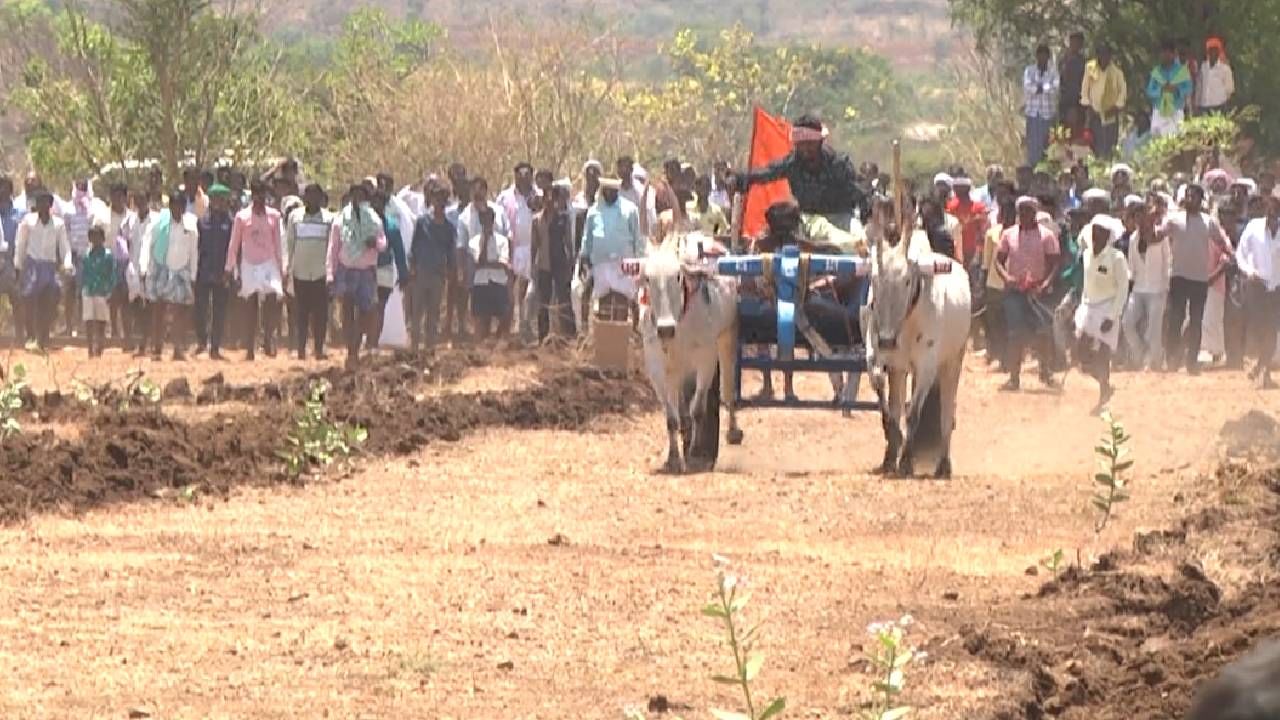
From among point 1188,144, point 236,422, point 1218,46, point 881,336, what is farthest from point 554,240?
point 881,336

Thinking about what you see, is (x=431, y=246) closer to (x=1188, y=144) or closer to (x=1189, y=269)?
(x=1189, y=269)

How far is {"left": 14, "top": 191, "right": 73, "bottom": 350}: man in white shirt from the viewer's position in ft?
82.5

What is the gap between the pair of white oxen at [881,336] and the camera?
1512 centimetres

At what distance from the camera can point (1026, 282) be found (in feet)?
72.2

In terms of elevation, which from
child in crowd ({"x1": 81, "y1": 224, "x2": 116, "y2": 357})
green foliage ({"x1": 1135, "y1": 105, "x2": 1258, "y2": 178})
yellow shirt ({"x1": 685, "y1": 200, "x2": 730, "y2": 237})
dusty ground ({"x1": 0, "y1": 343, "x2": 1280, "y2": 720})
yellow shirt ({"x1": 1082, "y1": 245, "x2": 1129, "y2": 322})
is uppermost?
green foliage ({"x1": 1135, "y1": 105, "x2": 1258, "y2": 178})

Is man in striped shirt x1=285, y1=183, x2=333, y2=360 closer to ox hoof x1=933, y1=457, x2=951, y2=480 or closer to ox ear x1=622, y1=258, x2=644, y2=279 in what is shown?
ox ear x1=622, y1=258, x2=644, y2=279

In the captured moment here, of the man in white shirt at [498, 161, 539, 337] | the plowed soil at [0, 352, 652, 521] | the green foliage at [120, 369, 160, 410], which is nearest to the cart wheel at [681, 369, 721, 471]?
the plowed soil at [0, 352, 652, 521]

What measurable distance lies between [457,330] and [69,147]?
7.02 m

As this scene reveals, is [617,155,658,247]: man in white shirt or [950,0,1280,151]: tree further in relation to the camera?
[950,0,1280,151]: tree

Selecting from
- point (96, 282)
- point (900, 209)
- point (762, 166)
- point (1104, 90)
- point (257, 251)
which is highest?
point (1104, 90)

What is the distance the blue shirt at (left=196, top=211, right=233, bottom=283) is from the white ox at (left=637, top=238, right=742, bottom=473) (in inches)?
366

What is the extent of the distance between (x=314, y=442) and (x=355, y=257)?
27.2 ft

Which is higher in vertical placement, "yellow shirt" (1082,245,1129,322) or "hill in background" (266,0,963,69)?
"hill in background" (266,0,963,69)

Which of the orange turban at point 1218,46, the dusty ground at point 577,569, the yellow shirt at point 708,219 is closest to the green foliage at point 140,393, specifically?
the dusty ground at point 577,569
